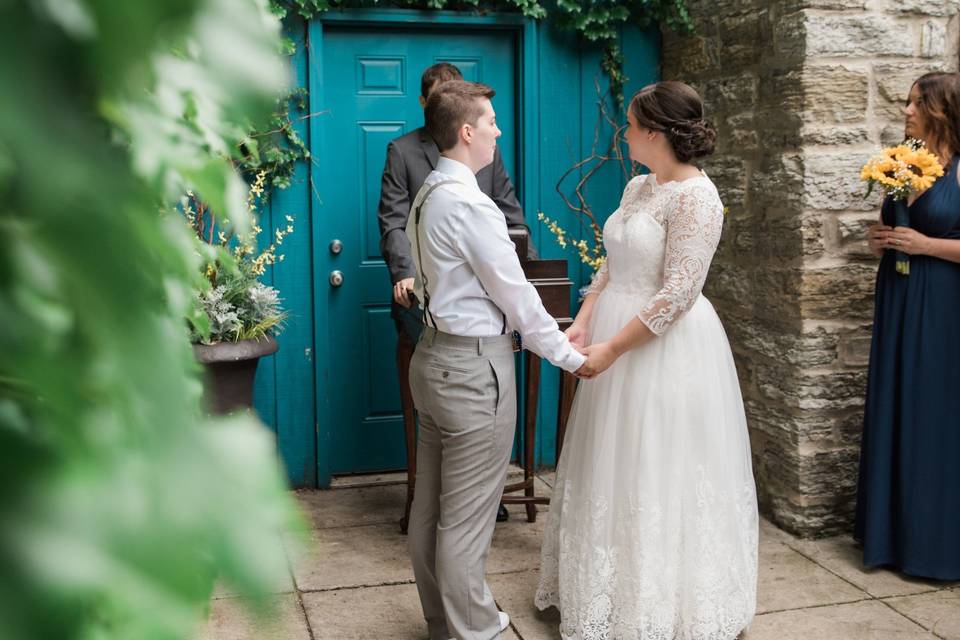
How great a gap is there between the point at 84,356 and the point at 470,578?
265 centimetres

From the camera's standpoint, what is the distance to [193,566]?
33 cm

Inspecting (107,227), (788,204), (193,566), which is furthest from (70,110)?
(788,204)

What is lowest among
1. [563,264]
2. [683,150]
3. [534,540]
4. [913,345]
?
[534,540]

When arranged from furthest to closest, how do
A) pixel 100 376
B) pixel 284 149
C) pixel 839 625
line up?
pixel 284 149 → pixel 839 625 → pixel 100 376

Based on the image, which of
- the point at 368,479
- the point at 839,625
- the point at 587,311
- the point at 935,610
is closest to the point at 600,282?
the point at 587,311

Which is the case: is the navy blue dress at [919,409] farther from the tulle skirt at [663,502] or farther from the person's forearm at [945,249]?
the tulle skirt at [663,502]

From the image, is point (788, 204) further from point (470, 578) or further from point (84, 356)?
point (84, 356)

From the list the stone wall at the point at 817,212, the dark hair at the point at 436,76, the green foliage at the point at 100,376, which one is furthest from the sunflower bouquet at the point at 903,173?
the green foliage at the point at 100,376

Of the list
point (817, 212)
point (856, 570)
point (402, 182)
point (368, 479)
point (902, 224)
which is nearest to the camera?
point (902, 224)

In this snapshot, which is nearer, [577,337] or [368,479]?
[577,337]

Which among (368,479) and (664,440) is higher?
(664,440)

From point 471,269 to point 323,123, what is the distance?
2069mm

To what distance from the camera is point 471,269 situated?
9.05ft

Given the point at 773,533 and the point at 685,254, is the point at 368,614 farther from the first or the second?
the point at 773,533
